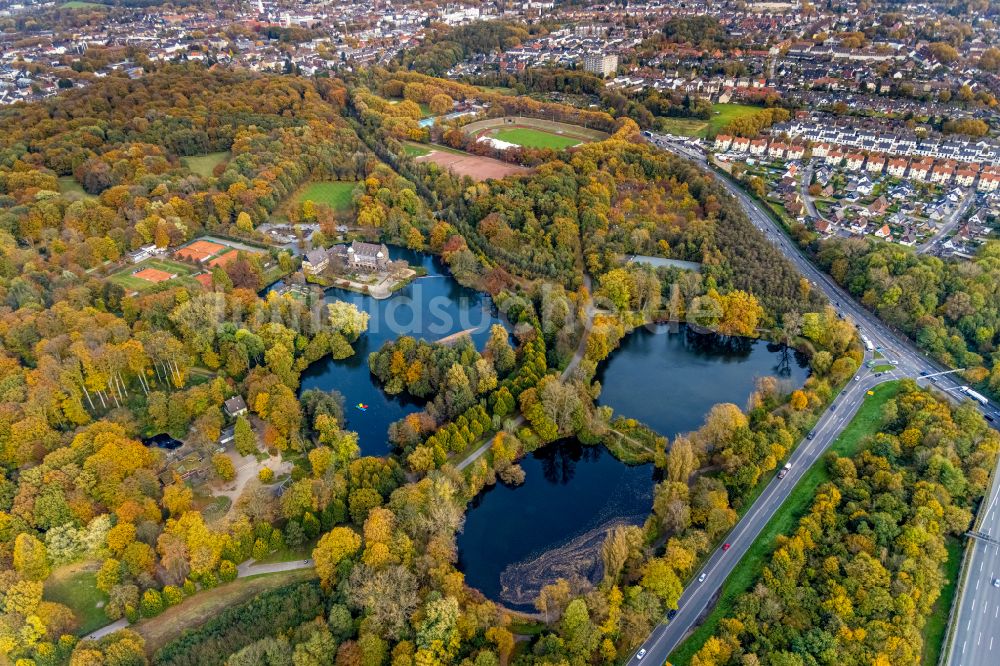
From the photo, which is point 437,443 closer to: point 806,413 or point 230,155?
point 806,413

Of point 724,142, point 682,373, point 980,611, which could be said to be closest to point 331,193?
point 682,373

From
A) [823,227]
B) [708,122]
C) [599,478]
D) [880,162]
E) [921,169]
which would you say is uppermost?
[708,122]

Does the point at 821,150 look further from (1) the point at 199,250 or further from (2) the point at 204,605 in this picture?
(2) the point at 204,605

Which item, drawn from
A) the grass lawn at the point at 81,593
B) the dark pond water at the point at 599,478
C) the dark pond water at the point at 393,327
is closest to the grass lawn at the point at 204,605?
the grass lawn at the point at 81,593

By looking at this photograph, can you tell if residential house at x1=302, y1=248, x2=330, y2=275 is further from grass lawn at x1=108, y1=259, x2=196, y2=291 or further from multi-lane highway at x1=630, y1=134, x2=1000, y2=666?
multi-lane highway at x1=630, y1=134, x2=1000, y2=666

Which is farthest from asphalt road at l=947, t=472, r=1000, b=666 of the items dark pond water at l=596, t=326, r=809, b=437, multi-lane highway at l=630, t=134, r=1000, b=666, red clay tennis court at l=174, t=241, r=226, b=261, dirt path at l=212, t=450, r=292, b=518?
red clay tennis court at l=174, t=241, r=226, b=261

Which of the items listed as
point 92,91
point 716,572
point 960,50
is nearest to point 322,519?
point 716,572
